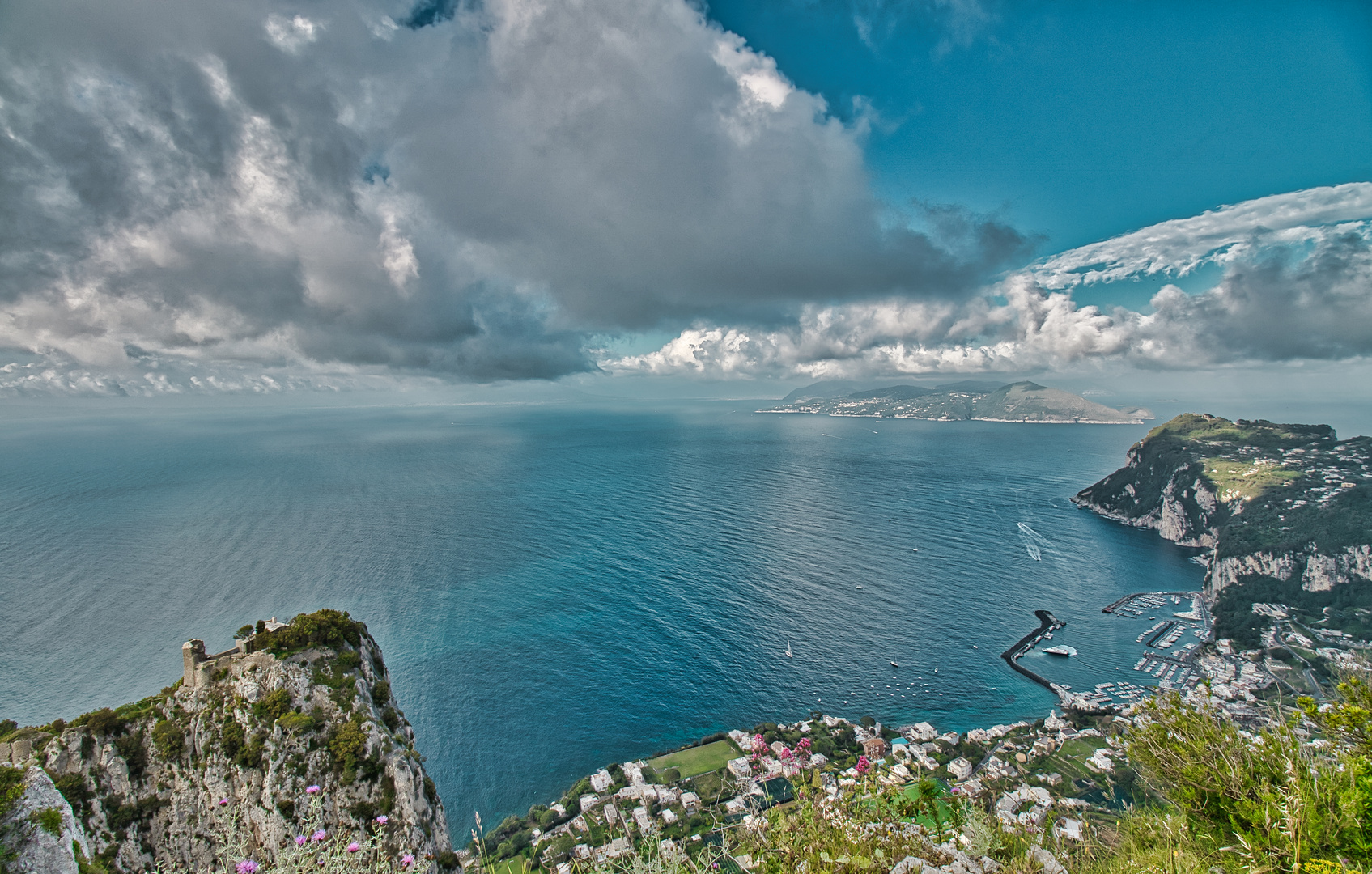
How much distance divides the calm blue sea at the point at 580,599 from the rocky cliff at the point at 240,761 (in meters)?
16.1

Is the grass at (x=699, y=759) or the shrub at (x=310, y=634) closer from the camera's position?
the shrub at (x=310, y=634)

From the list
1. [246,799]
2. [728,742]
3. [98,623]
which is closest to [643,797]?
[728,742]

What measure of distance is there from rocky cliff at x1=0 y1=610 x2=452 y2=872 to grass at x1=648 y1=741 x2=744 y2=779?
18.9 metres

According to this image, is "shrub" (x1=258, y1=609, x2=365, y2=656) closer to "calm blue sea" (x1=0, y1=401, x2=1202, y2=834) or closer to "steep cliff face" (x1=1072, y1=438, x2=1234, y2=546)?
"calm blue sea" (x1=0, y1=401, x2=1202, y2=834)

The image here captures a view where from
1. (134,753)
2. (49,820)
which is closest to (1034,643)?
(49,820)

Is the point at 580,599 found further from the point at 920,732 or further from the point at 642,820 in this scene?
the point at 920,732

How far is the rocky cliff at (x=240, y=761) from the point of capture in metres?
24.3

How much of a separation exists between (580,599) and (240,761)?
47.0 m

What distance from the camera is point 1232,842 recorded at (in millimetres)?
13203

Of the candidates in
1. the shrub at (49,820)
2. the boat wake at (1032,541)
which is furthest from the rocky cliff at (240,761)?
the boat wake at (1032,541)

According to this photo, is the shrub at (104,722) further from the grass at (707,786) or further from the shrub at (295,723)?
the grass at (707,786)

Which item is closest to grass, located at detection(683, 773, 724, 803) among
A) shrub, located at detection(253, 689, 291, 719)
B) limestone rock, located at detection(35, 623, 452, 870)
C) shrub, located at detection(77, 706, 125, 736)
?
limestone rock, located at detection(35, 623, 452, 870)

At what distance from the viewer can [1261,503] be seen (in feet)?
309

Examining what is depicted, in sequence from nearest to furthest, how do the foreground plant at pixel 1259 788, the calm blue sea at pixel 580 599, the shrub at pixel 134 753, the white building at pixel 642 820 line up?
the foreground plant at pixel 1259 788 → the shrub at pixel 134 753 → the white building at pixel 642 820 → the calm blue sea at pixel 580 599
